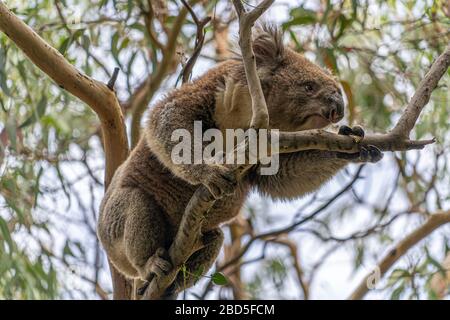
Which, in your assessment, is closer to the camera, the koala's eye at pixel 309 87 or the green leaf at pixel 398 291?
the koala's eye at pixel 309 87

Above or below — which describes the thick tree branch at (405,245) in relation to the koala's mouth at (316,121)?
below

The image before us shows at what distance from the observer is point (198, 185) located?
11.2 ft

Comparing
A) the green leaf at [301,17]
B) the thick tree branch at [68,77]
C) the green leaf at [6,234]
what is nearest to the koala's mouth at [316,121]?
the thick tree branch at [68,77]

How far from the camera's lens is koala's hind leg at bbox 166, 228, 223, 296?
3.82 meters

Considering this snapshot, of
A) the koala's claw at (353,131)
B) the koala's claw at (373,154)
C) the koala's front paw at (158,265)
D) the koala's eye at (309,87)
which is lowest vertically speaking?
the koala's front paw at (158,265)

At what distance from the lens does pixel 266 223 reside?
6.84 m

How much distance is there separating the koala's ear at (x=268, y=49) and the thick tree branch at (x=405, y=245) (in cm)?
203

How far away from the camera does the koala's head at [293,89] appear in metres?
3.54

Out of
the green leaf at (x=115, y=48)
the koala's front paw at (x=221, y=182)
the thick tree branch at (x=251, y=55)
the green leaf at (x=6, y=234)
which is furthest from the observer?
the green leaf at (x=115, y=48)

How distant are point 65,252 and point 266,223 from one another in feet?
7.47

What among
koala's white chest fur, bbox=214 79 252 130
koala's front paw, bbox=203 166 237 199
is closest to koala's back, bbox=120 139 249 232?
koala's white chest fur, bbox=214 79 252 130

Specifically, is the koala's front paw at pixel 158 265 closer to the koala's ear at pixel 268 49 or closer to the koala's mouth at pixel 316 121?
the koala's mouth at pixel 316 121

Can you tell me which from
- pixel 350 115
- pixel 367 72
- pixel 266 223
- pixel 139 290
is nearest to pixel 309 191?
pixel 139 290
